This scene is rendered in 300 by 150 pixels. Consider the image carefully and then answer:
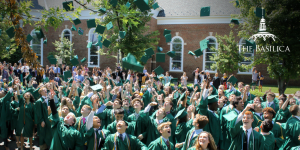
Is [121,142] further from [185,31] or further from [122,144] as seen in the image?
[185,31]

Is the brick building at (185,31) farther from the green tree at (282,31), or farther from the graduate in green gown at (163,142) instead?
the graduate in green gown at (163,142)

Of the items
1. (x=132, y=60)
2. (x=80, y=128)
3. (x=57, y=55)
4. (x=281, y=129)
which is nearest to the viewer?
(x=132, y=60)

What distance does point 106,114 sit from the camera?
214 inches

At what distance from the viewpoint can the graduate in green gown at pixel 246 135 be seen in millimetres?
3657

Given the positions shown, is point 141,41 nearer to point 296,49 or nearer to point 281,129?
point 296,49

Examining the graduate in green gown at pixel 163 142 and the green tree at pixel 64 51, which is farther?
the green tree at pixel 64 51

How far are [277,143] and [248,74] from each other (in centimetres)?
1846

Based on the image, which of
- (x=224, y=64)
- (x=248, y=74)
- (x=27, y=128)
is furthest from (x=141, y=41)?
(x=27, y=128)

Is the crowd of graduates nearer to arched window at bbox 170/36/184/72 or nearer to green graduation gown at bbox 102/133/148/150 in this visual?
green graduation gown at bbox 102/133/148/150

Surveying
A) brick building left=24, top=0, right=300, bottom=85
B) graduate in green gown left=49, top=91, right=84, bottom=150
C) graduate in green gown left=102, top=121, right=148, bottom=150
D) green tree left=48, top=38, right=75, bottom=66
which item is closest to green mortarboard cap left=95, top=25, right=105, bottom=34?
graduate in green gown left=49, top=91, right=84, bottom=150

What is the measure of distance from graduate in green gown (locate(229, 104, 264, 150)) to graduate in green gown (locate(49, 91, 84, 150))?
252 centimetres

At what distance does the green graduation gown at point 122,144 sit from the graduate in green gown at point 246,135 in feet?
4.68

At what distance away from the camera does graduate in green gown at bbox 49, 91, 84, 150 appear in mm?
4096

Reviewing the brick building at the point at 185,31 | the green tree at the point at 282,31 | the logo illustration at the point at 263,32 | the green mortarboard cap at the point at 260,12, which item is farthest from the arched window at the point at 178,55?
the green mortarboard cap at the point at 260,12
